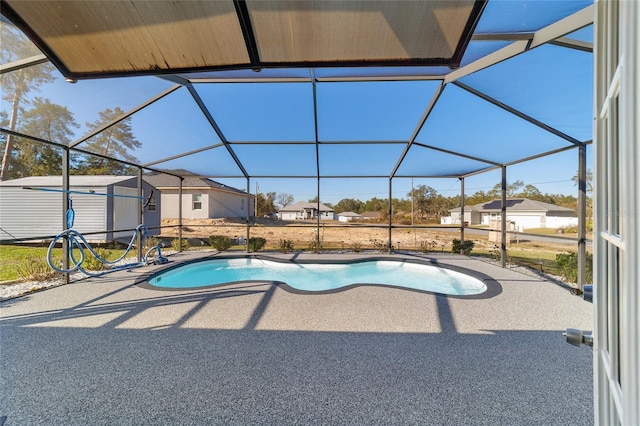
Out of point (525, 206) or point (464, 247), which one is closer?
point (464, 247)

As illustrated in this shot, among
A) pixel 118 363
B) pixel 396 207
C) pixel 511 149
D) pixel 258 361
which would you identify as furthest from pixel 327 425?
pixel 396 207

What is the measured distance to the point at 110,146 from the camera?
443 inches

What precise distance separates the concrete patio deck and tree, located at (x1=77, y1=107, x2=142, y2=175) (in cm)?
386

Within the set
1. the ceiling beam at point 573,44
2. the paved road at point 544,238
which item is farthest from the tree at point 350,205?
the ceiling beam at point 573,44

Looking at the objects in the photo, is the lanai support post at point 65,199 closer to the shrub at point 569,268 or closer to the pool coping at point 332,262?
the pool coping at point 332,262

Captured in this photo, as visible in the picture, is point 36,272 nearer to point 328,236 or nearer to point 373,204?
point 328,236

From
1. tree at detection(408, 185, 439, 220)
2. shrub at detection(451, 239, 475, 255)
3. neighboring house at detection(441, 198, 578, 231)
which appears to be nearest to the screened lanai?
shrub at detection(451, 239, 475, 255)

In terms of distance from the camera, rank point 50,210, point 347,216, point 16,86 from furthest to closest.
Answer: point 347,216 < point 16,86 < point 50,210

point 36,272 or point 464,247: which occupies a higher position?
point 464,247

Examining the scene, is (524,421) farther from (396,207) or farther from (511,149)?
(396,207)

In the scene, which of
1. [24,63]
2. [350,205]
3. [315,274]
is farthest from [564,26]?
[350,205]

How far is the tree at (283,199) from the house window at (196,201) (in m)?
11.5

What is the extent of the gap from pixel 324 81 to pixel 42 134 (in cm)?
1546

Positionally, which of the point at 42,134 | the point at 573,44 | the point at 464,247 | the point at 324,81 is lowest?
the point at 464,247
